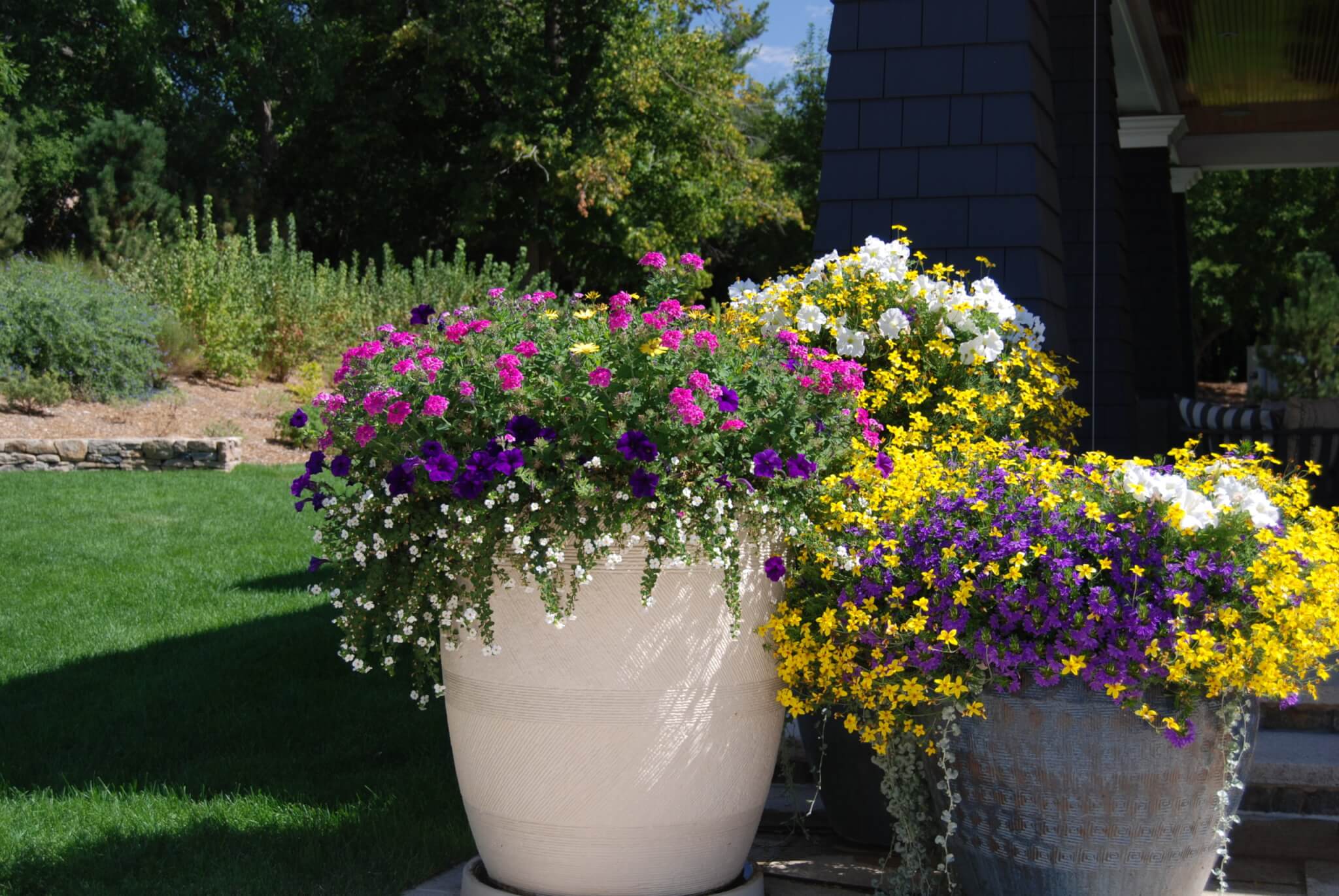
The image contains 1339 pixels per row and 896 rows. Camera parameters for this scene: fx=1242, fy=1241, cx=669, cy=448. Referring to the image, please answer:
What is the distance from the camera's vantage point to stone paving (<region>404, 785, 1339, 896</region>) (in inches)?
102

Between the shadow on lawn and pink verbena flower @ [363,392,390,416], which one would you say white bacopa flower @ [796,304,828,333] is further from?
the shadow on lawn

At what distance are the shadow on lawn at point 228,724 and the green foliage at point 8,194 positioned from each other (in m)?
14.6

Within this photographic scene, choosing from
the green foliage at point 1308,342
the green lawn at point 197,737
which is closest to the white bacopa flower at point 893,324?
the green lawn at point 197,737

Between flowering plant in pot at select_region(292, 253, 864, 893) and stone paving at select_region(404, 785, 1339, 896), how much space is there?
233 millimetres

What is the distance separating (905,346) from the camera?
330 cm

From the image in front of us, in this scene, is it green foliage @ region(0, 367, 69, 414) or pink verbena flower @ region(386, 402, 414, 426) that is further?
green foliage @ region(0, 367, 69, 414)

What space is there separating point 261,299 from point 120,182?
7.59m

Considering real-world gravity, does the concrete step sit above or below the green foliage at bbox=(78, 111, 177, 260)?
below

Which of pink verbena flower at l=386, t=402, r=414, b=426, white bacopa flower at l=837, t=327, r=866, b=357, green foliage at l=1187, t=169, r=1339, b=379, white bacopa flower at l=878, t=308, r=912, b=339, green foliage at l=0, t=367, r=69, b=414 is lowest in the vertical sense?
pink verbena flower at l=386, t=402, r=414, b=426

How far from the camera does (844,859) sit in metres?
2.80

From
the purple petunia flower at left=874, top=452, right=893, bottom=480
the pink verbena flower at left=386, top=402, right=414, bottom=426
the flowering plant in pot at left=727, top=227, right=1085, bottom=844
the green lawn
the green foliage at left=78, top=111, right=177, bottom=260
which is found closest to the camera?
the pink verbena flower at left=386, top=402, right=414, bottom=426

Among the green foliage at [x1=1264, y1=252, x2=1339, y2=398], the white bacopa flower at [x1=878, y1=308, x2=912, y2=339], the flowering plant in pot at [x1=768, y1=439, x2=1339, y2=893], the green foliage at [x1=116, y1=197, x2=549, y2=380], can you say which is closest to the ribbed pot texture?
the flowering plant in pot at [x1=768, y1=439, x2=1339, y2=893]

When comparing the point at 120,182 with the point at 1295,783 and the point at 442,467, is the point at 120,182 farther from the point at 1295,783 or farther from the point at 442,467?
the point at 1295,783

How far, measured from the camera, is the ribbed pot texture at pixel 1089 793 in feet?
7.04
